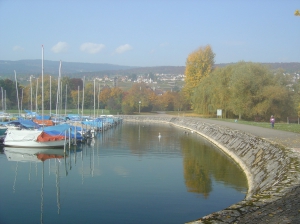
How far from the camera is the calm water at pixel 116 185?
49.2 feet

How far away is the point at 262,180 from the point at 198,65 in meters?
53.8

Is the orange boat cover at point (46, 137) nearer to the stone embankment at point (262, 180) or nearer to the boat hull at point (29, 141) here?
the boat hull at point (29, 141)

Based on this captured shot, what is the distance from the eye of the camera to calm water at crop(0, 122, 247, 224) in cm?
1499

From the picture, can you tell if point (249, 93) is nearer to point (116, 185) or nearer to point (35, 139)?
point (35, 139)

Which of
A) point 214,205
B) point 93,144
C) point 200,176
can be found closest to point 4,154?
point 93,144

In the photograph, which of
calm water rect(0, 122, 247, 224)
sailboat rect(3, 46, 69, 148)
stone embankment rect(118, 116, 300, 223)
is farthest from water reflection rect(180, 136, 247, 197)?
sailboat rect(3, 46, 69, 148)

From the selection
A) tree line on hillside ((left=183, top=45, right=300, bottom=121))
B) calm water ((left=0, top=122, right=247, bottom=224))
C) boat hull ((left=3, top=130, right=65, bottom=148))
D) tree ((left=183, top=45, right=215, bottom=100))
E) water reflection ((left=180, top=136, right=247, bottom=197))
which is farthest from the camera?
tree ((left=183, top=45, right=215, bottom=100))

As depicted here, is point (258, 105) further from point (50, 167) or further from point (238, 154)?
point (50, 167)

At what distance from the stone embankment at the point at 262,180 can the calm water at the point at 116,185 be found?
936 millimetres

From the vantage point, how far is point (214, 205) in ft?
53.5

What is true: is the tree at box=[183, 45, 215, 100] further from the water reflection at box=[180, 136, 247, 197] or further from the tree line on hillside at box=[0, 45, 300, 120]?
the water reflection at box=[180, 136, 247, 197]

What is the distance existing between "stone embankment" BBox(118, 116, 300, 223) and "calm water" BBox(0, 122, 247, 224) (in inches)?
36.8

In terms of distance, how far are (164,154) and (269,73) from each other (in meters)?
27.6

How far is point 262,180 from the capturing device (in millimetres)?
17688
